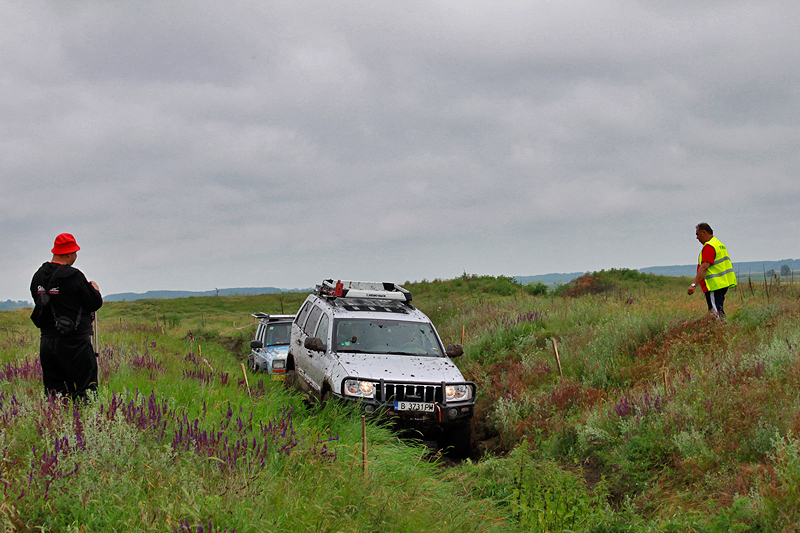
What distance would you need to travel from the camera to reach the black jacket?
20.2ft

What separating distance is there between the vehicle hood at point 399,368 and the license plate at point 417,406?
310 mm

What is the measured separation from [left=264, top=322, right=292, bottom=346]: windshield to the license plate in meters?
8.36

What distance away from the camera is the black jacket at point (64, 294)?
614 centimetres

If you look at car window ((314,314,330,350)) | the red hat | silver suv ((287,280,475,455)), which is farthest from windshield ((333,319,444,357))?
the red hat

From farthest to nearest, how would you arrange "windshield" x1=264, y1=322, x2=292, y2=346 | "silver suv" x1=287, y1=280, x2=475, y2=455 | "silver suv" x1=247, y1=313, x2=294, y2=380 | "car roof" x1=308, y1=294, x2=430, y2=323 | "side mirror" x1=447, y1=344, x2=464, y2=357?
"windshield" x1=264, y1=322, x2=292, y2=346 → "silver suv" x1=247, y1=313, x2=294, y2=380 → "car roof" x1=308, y1=294, x2=430, y2=323 → "side mirror" x1=447, y1=344, x2=464, y2=357 → "silver suv" x1=287, y1=280, x2=475, y2=455

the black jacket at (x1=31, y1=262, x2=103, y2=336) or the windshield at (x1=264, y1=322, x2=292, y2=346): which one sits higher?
the black jacket at (x1=31, y1=262, x2=103, y2=336)

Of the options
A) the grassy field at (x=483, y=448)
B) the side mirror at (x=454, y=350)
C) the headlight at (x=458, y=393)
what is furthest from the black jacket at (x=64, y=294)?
the side mirror at (x=454, y=350)

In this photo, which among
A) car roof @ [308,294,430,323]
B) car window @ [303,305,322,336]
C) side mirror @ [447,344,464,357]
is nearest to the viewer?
side mirror @ [447,344,464,357]

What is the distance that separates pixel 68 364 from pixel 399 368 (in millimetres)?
4075

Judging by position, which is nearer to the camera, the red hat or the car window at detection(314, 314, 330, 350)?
the red hat

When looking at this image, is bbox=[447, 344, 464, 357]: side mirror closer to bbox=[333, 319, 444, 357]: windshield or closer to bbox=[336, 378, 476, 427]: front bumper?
bbox=[333, 319, 444, 357]: windshield

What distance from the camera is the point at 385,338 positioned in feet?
30.8

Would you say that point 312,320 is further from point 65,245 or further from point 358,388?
point 65,245

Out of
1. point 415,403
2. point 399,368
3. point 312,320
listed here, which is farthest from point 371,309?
point 415,403
